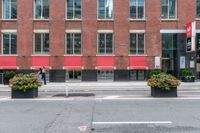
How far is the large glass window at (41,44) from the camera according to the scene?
35.8 metres

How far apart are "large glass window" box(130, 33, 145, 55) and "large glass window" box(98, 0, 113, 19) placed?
3.17 metres

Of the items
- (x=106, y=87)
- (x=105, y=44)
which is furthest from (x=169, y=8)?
(x=106, y=87)

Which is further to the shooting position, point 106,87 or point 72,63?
point 72,63

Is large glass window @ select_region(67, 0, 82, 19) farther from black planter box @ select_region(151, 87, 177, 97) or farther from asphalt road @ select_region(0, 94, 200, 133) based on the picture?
asphalt road @ select_region(0, 94, 200, 133)

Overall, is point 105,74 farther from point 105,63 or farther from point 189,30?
point 189,30

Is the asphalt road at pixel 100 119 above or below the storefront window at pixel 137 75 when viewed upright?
below

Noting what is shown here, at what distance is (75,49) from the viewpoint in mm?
35875

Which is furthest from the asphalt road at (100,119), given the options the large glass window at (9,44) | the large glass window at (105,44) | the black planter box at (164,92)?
the large glass window at (9,44)

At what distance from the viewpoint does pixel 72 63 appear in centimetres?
3553

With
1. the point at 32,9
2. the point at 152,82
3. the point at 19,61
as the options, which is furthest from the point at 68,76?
the point at 152,82

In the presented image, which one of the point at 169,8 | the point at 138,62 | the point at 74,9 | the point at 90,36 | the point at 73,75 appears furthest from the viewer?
the point at 169,8

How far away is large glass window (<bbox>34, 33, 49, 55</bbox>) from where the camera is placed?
35812 mm

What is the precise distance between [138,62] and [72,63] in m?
6.80

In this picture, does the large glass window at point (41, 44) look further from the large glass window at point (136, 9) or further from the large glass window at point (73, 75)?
the large glass window at point (136, 9)
